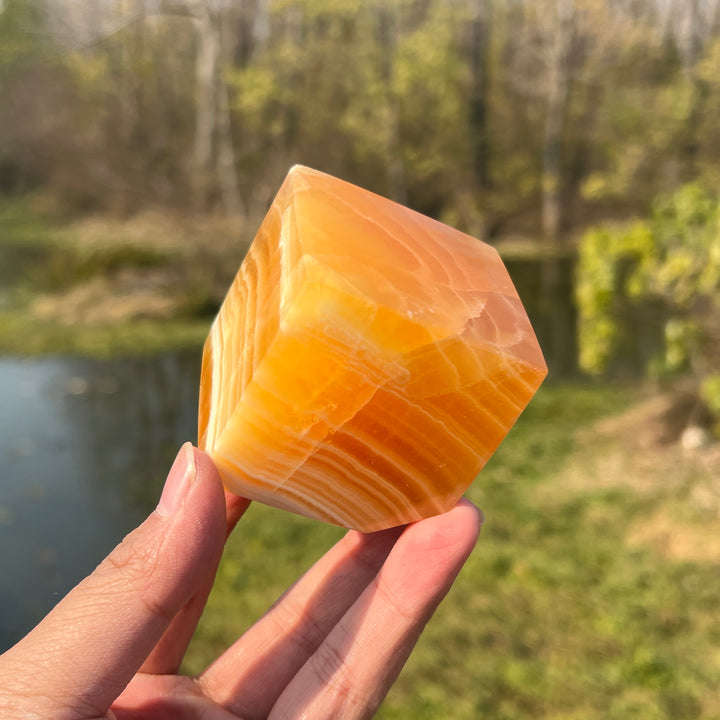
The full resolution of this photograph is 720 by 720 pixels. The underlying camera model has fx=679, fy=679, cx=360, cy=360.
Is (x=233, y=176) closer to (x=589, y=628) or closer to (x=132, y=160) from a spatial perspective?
(x=132, y=160)

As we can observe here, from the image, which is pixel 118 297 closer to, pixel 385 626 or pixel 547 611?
pixel 547 611

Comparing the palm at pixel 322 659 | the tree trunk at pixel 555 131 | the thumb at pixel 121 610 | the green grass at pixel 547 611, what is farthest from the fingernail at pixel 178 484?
the tree trunk at pixel 555 131

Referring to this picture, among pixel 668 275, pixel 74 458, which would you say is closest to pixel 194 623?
pixel 668 275

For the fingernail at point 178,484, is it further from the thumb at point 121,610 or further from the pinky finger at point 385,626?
the pinky finger at point 385,626

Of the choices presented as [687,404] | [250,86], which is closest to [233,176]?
[250,86]

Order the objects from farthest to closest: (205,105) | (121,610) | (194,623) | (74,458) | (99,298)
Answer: (205,105) < (99,298) < (74,458) < (194,623) < (121,610)

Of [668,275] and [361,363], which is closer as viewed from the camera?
[361,363]
